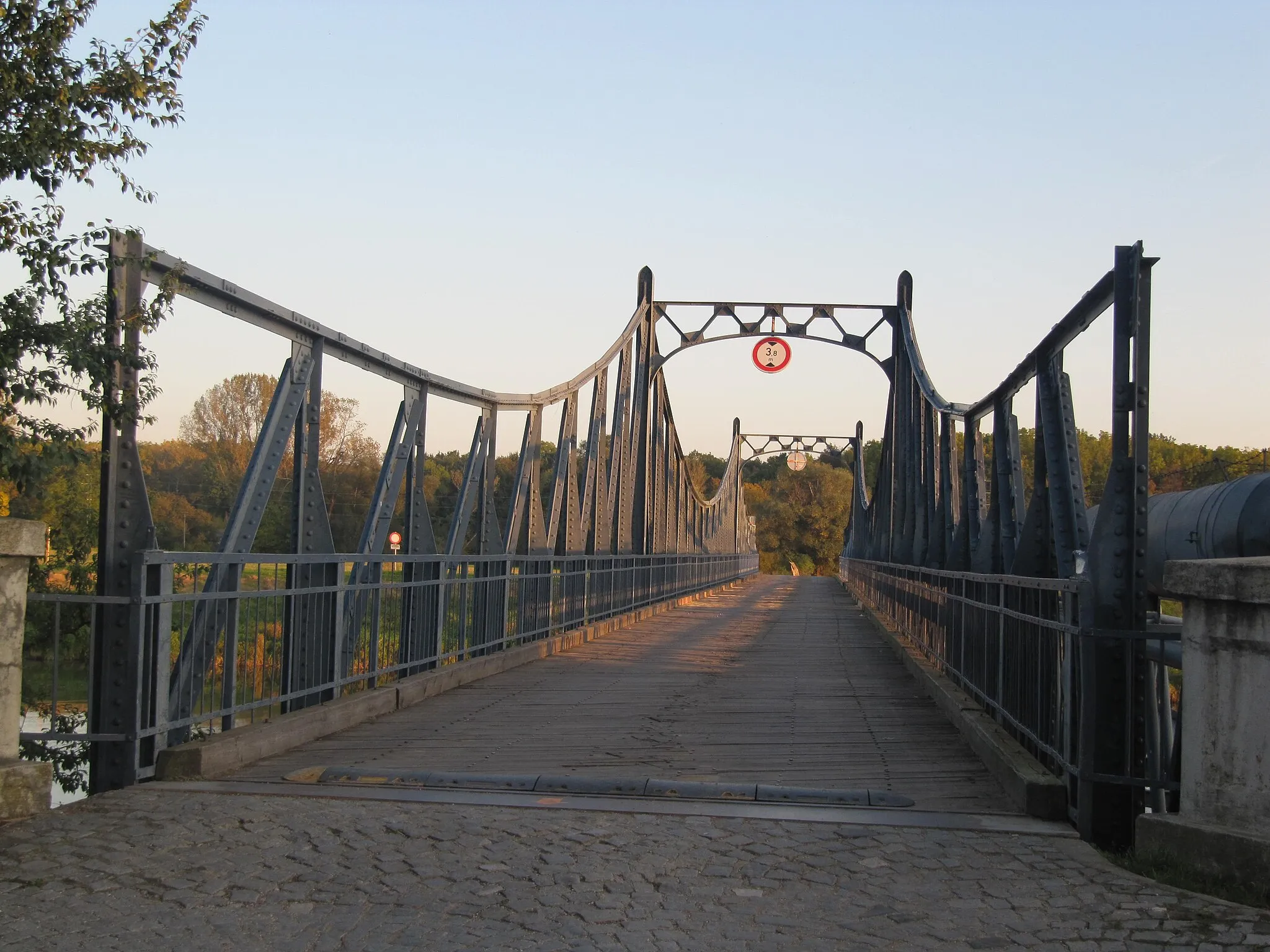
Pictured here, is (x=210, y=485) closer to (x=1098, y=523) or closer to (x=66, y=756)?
(x=66, y=756)

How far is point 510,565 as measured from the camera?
11.2 meters

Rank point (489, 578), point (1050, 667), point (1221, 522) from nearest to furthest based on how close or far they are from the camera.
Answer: point (1050, 667)
point (1221, 522)
point (489, 578)

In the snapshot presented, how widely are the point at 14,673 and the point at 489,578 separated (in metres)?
5.77

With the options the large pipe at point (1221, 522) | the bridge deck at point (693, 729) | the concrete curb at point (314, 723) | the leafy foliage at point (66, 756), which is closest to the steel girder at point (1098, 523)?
the large pipe at point (1221, 522)

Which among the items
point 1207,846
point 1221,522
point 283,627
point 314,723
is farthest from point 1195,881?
point 283,627

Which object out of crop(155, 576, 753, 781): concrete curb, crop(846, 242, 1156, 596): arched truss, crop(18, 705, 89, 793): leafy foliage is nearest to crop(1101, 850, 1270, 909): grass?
crop(846, 242, 1156, 596): arched truss

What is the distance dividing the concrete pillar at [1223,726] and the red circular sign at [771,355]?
22.2 m

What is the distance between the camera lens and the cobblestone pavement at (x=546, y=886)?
11.3ft

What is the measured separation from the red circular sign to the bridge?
47.2 feet

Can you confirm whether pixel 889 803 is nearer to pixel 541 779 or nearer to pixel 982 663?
pixel 541 779

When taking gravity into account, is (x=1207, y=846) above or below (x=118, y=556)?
below

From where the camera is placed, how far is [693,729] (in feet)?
24.5

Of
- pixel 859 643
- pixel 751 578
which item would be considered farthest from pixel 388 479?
pixel 751 578

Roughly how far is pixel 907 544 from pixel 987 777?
447 inches
